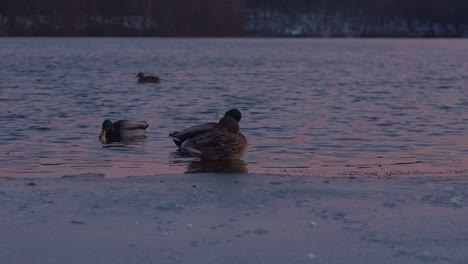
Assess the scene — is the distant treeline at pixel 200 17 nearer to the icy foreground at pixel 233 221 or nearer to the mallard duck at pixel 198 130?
the mallard duck at pixel 198 130

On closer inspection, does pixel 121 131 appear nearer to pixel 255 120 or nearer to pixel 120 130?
pixel 120 130

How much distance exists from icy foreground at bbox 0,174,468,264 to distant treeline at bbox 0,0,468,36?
102501 millimetres

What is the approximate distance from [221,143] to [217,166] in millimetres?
296

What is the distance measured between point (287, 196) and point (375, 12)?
5397 inches

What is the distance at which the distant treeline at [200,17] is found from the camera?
112625 millimetres

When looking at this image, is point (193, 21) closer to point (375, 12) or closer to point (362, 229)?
point (375, 12)

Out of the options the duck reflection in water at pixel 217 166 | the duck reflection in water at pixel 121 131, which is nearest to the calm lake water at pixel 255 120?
the duck reflection in water at pixel 217 166

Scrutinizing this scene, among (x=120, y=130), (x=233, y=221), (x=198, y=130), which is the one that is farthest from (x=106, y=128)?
(x=233, y=221)

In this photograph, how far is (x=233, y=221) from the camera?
21.9 ft

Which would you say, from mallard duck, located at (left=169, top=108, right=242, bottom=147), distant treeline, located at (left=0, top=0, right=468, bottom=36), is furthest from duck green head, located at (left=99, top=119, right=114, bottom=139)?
distant treeline, located at (left=0, top=0, right=468, bottom=36)

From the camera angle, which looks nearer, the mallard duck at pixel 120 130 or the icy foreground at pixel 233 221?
the icy foreground at pixel 233 221

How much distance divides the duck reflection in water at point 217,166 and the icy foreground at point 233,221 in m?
1.45

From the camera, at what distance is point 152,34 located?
384 feet

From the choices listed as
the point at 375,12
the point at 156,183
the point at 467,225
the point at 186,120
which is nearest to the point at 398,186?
the point at 467,225
